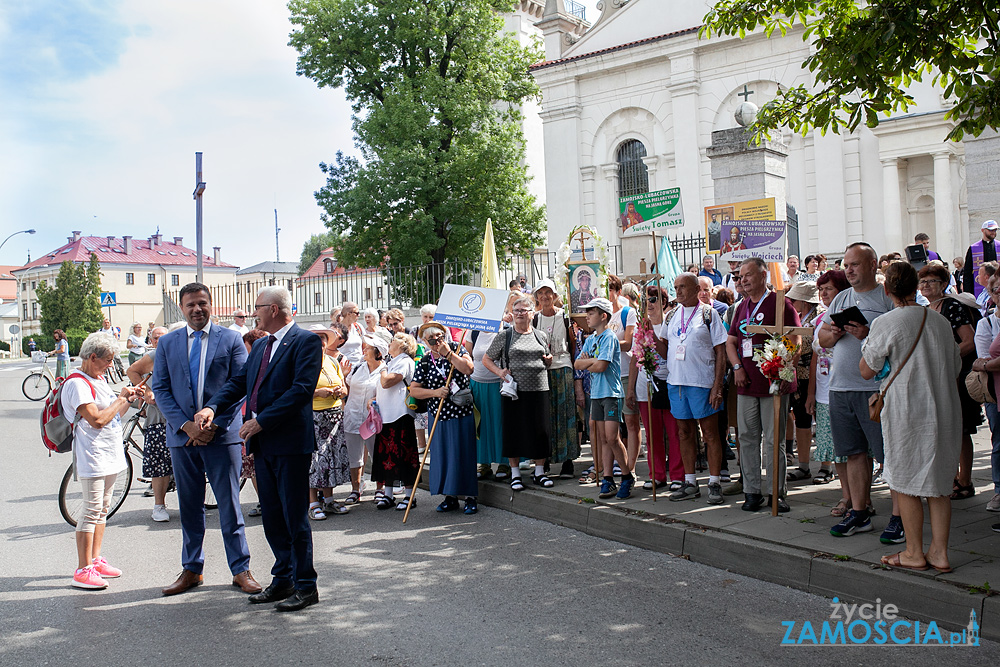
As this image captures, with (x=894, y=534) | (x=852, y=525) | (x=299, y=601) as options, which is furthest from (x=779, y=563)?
(x=299, y=601)

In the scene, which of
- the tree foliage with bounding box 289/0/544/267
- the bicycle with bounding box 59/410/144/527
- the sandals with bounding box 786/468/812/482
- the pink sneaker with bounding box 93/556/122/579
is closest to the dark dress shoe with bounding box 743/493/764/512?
the sandals with bounding box 786/468/812/482

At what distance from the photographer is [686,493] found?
769 cm

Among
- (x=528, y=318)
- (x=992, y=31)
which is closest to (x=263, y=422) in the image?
(x=528, y=318)

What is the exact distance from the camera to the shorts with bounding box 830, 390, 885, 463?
608cm

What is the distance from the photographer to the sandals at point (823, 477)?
8031 mm

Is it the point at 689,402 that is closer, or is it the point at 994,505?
the point at 994,505

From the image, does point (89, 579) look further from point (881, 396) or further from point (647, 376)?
point (881, 396)

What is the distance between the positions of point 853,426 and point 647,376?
214 centimetres

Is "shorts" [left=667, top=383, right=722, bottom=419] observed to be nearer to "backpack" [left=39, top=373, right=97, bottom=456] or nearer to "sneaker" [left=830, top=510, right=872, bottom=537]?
"sneaker" [left=830, top=510, right=872, bottom=537]

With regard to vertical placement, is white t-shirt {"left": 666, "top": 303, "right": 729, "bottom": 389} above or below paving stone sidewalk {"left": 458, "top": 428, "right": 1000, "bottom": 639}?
above

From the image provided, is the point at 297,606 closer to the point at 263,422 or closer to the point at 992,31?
the point at 263,422

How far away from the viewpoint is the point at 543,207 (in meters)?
31.0

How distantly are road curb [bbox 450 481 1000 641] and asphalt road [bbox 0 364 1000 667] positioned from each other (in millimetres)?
143

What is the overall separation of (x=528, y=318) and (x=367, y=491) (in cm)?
291
